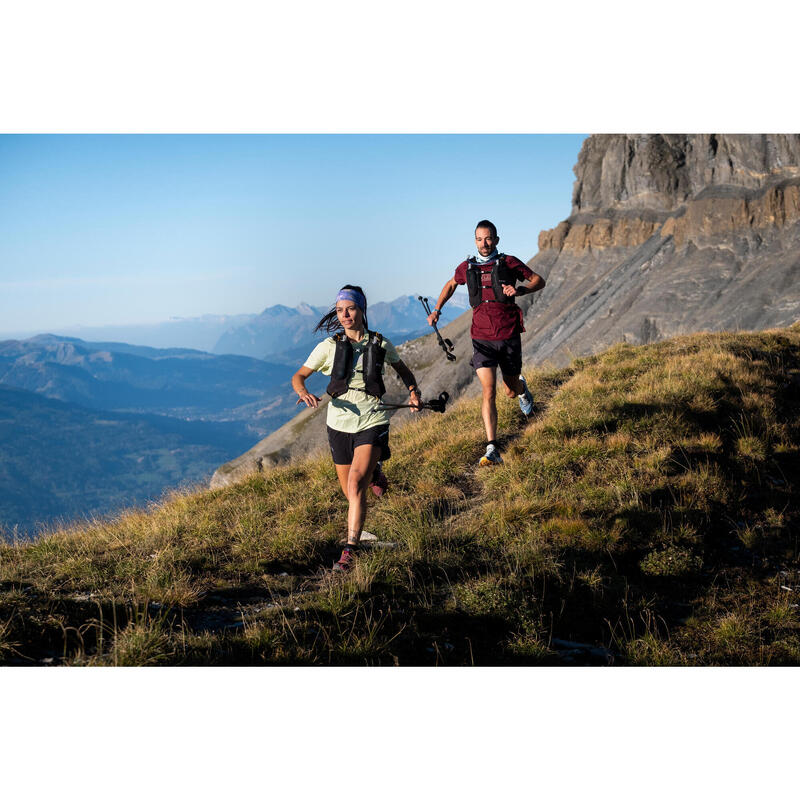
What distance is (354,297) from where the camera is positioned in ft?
19.6

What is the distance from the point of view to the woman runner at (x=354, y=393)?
5.89m

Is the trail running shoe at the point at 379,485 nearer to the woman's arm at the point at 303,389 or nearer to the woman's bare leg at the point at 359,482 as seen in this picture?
the woman's bare leg at the point at 359,482

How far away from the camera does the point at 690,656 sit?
4320 millimetres

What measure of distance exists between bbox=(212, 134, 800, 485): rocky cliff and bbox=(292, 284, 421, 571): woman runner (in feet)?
86.0

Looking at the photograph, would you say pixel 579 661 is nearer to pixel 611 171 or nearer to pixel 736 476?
pixel 736 476

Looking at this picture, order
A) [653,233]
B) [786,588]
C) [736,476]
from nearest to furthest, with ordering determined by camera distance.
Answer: [786,588] < [736,476] < [653,233]

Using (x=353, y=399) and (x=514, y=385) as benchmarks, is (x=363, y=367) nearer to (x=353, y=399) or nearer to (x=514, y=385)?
(x=353, y=399)

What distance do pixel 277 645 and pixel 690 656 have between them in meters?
2.88

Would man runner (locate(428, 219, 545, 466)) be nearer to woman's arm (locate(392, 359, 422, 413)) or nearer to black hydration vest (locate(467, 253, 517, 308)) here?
black hydration vest (locate(467, 253, 517, 308))

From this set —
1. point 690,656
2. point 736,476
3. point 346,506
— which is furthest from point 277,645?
point 736,476

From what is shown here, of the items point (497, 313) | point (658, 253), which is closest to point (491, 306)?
point (497, 313)

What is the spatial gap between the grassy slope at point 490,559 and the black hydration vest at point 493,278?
2001 mm

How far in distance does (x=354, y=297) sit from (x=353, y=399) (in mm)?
1001

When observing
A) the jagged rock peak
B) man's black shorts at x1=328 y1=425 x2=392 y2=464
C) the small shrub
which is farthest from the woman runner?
the jagged rock peak
